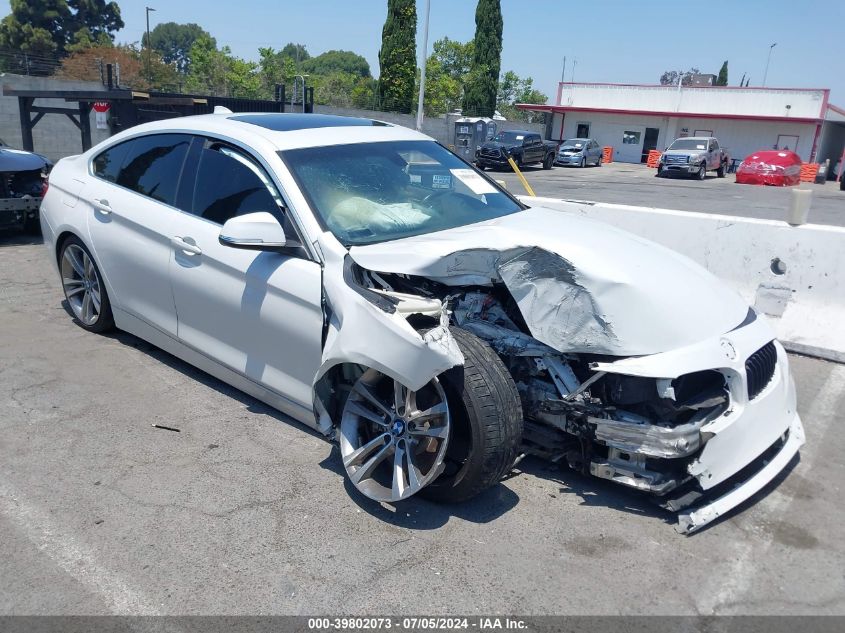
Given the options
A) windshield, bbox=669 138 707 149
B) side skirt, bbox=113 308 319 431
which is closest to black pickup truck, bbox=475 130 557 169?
windshield, bbox=669 138 707 149

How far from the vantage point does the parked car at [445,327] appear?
10.3ft

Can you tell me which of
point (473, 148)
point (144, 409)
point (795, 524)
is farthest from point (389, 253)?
point (473, 148)

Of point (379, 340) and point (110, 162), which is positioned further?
point (110, 162)

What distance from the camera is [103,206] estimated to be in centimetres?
491

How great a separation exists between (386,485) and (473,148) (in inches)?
862

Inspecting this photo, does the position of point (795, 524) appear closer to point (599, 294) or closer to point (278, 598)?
point (599, 294)

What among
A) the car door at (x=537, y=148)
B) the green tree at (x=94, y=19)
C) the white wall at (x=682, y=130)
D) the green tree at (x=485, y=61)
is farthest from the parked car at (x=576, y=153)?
the green tree at (x=94, y=19)

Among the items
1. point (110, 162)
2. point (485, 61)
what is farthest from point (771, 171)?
point (110, 162)

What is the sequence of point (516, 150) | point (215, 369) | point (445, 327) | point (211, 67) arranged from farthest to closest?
point (211, 67), point (516, 150), point (215, 369), point (445, 327)

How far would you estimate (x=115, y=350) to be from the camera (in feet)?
17.3

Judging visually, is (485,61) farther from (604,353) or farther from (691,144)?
(604,353)

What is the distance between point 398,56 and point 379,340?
38.3 meters

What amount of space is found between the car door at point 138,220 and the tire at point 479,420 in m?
2.12

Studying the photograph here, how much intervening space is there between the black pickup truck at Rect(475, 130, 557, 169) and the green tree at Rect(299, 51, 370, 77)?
119 m
